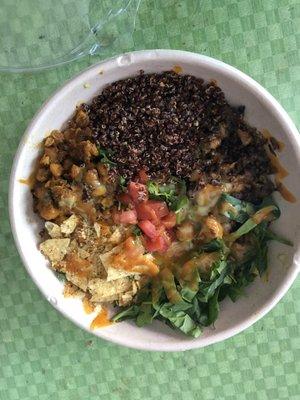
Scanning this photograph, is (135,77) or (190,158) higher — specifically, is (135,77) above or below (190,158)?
above

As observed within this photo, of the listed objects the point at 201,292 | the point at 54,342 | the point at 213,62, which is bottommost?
the point at 54,342

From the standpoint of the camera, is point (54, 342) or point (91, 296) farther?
point (54, 342)

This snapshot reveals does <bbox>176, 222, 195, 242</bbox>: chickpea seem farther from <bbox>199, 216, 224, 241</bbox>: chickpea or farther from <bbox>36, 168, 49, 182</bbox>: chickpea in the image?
<bbox>36, 168, 49, 182</bbox>: chickpea

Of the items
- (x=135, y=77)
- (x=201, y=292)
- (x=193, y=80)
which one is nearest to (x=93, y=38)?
(x=135, y=77)

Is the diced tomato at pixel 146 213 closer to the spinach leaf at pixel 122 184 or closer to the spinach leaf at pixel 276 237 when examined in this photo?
the spinach leaf at pixel 122 184

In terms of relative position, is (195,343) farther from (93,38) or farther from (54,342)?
(93,38)

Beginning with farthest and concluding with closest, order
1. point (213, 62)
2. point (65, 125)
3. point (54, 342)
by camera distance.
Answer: point (54, 342) < point (65, 125) < point (213, 62)

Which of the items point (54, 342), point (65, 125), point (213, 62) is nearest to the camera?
point (213, 62)

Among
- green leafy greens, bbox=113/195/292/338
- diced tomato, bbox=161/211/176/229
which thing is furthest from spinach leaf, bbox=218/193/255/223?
diced tomato, bbox=161/211/176/229
